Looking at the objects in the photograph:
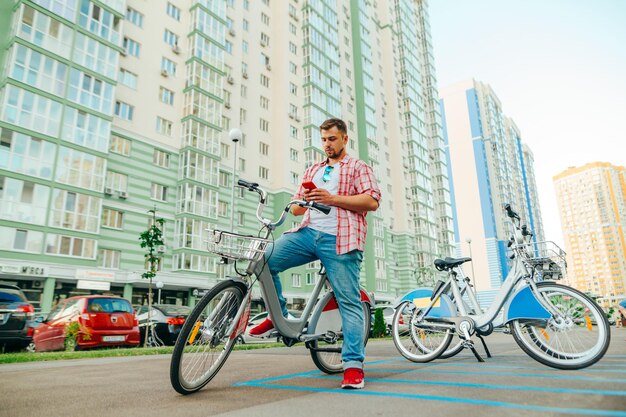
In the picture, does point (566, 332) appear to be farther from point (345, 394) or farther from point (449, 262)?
point (345, 394)

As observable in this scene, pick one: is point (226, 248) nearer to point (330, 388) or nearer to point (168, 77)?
point (330, 388)

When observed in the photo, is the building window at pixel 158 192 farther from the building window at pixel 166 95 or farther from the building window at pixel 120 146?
the building window at pixel 166 95

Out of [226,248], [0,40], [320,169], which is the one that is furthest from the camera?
[0,40]

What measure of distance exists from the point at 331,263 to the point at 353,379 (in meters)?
0.87

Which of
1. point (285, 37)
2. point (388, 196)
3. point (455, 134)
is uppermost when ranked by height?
point (455, 134)

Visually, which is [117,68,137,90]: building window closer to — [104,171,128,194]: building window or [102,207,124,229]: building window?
A: [104,171,128,194]: building window

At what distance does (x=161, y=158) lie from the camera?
2756cm

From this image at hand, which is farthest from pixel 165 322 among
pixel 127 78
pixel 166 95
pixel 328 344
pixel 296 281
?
pixel 296 281

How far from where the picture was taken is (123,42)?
26.8 metres

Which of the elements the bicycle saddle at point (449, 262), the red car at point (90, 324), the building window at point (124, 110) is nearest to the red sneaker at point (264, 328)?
the bicycle saddle at point (449, 262)

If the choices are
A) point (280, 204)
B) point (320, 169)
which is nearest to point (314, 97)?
point (280, 204)

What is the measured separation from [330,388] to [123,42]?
29.8m

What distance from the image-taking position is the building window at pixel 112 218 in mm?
24261

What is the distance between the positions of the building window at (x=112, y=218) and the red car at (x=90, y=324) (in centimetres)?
1601
